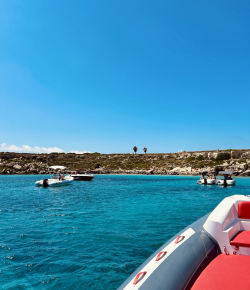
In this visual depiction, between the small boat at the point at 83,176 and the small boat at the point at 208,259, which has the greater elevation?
the small boat at the point at 208,259

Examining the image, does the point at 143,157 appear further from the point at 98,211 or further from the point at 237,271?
the point at 237,271

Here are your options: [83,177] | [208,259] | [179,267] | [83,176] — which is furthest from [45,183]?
[179,267]

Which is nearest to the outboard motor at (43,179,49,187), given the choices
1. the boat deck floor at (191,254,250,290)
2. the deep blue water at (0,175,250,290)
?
the deep blue water at (0,175,250,290)

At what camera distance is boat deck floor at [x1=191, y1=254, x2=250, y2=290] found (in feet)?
8.83

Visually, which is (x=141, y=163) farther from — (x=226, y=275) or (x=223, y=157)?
(x=226, y=275)

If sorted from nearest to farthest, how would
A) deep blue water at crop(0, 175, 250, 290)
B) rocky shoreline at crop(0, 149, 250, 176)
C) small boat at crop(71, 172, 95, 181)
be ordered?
deep blue water at crop(0, 175, 250, 290) → small boat at crop(71, 172, 95, 181) → rocky shoreline at crop(0, 149, 250, 176)

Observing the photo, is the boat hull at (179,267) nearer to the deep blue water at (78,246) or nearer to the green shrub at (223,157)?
the deep blue water at (78,246)

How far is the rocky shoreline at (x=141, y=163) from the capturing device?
78.8m

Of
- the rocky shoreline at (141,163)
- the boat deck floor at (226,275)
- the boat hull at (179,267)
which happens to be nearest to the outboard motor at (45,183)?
the boat hull at (179,267)

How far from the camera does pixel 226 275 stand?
296cm

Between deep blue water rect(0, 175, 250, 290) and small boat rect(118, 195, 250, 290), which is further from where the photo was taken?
deep blue water rect(0, 175, 250, 290)

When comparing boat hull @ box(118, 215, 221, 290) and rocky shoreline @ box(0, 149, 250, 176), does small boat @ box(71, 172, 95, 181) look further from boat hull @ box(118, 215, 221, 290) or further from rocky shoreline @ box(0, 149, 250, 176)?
boat hull @ box(118, 215, 221, 290)

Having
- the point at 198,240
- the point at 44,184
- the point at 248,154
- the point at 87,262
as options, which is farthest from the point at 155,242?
the point at 248,154

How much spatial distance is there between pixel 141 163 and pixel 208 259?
102 metres
